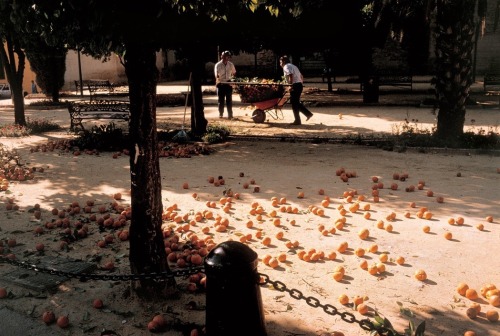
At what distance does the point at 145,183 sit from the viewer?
14.0ft

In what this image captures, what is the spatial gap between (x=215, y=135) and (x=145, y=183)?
799 centimetres

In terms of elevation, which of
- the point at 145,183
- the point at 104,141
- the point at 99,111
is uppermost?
the point at 99,111

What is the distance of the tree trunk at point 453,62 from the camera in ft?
35.7

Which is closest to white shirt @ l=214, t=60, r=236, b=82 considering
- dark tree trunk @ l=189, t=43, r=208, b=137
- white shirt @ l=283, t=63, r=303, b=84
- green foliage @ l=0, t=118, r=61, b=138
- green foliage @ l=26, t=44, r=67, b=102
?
white shirt @ l=283, t=63, r=303, b=84

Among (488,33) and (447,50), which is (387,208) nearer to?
(447,50)

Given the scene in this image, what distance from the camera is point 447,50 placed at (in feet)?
36.7

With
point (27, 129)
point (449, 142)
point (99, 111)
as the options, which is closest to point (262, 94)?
point (99, 111)

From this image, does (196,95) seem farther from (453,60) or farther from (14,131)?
(453,60)

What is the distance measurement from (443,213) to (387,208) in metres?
0.73

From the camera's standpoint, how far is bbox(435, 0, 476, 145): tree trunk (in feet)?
35.7

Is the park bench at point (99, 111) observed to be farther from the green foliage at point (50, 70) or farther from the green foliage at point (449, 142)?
the green foliage at point (50, 70)

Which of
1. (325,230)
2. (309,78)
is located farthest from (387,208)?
(309,78)

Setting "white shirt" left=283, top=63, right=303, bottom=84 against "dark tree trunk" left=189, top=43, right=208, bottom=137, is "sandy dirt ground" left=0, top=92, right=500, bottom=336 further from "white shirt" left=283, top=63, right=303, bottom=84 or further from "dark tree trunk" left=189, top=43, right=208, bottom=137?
"white shirt" left=283, top=63, right=303, bottom=84

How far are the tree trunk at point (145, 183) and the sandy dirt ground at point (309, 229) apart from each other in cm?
32
